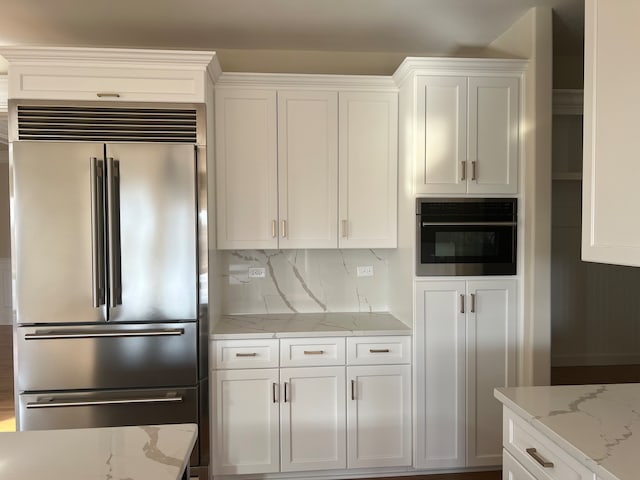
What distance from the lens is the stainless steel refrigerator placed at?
228 cm

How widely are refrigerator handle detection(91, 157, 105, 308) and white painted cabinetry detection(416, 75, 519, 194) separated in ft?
5.71

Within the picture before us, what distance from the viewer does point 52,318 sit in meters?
2.31

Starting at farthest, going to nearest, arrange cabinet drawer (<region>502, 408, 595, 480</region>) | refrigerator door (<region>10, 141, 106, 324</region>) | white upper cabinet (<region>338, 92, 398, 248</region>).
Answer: white upper cabinet (<region>338, 92, 398, 248</region>), refrigerator door (<region>10, 141, 106, 324</region>), cabinet drawer (<region>502, 408, 595, 480</region>)

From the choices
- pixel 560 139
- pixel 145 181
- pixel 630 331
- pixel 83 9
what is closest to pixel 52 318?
pixel 145 181

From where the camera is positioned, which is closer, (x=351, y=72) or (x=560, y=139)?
(x=351, y=72)

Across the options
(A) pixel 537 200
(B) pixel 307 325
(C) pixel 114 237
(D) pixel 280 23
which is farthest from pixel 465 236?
(C) pixel 114 237

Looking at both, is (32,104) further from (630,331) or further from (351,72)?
(630,331)

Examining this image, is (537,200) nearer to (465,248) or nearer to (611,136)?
(465,248)

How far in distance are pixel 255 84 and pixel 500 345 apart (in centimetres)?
216

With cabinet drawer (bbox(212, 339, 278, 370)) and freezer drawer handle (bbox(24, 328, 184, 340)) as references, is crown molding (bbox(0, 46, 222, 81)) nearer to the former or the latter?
freezer drawer handle (bbox(24, 328, 184, 340))

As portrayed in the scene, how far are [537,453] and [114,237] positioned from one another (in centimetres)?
213

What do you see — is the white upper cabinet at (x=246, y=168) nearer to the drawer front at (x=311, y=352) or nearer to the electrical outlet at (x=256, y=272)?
the electrical outlet at (x=256, y=272)

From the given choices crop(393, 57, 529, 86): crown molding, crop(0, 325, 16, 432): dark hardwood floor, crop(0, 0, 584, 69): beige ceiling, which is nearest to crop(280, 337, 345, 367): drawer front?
crop(393, 57, 529, 86): crown molding

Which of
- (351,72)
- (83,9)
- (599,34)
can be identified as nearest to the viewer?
(599,34)
